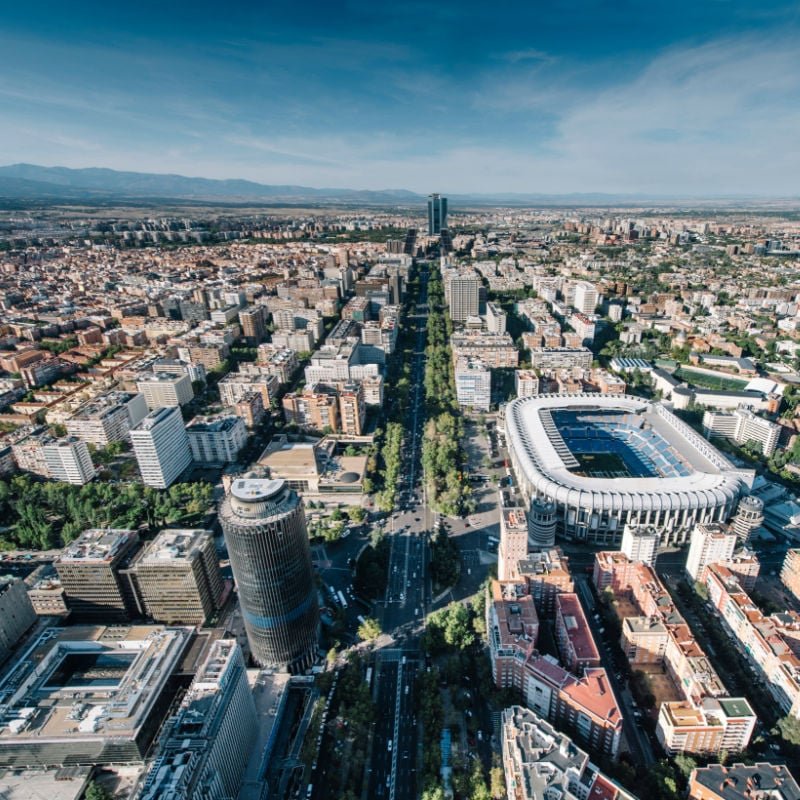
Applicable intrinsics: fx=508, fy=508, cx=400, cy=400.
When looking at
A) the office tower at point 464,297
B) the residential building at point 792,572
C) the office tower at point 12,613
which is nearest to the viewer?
the office tower at point 12,613

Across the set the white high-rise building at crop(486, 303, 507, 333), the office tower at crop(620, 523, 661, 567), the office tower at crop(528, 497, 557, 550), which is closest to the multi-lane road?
the office tower at crop(528, 497, 557, 550)

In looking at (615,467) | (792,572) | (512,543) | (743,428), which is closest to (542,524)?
(512,543)

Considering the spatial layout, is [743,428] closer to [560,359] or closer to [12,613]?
[560,359]

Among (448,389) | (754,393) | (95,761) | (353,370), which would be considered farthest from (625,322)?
(95,761)

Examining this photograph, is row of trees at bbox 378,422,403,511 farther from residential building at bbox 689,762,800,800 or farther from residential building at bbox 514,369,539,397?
residential building at bbox 689,762,800,800

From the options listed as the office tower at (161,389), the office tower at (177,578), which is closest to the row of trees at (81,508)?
the office tower at (177,578)

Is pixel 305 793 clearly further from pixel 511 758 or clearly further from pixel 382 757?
pixel 511 758

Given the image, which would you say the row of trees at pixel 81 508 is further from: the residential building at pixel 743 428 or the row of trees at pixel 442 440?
the residential building at pixel 743 428
